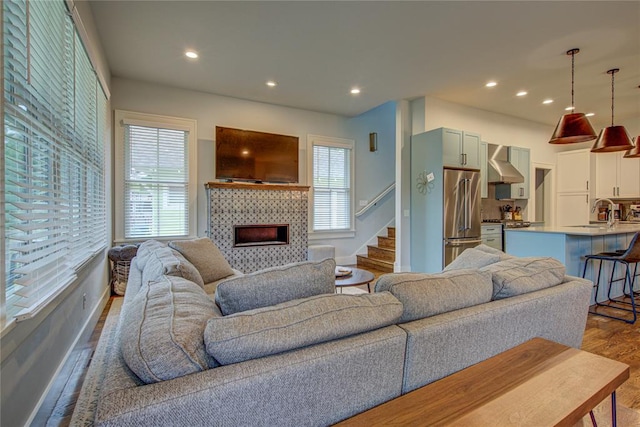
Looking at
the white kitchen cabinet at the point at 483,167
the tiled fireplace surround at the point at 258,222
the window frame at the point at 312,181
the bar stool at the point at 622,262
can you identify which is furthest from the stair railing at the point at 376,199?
the bar stool at the point at 622,262

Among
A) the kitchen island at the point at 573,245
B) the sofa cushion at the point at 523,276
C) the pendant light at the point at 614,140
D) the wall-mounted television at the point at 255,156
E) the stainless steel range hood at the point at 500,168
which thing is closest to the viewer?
the sofa cushion at the point at 523,276

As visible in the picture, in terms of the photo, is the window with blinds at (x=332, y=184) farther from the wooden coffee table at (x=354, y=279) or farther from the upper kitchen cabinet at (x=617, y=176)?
the upper kitchen cabinet at (x=617, y=176)

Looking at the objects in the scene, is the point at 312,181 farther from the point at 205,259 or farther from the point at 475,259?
the point at 475,259

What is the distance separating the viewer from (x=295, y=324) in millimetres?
979

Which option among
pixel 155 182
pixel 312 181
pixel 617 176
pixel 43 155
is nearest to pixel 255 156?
pixel 312 181

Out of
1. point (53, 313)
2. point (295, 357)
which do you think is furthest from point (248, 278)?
point (53, 313)

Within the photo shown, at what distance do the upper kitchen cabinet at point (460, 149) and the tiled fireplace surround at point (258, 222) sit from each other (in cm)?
235

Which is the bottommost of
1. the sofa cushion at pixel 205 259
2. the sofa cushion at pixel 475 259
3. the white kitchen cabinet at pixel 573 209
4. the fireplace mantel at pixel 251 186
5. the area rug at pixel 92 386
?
the area rug at pixel 92 386

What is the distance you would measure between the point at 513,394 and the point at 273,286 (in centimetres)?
91

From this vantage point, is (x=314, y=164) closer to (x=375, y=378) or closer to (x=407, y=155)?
(x=407, y=155)

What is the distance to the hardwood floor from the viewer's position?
1746 mm

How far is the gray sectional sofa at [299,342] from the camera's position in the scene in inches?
30.5

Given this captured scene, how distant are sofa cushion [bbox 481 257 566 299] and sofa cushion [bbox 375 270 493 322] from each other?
74 mm

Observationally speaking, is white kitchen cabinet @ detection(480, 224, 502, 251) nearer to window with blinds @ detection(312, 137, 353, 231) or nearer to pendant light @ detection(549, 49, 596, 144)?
pendant light @ detection(549, 49, 596, 144)
